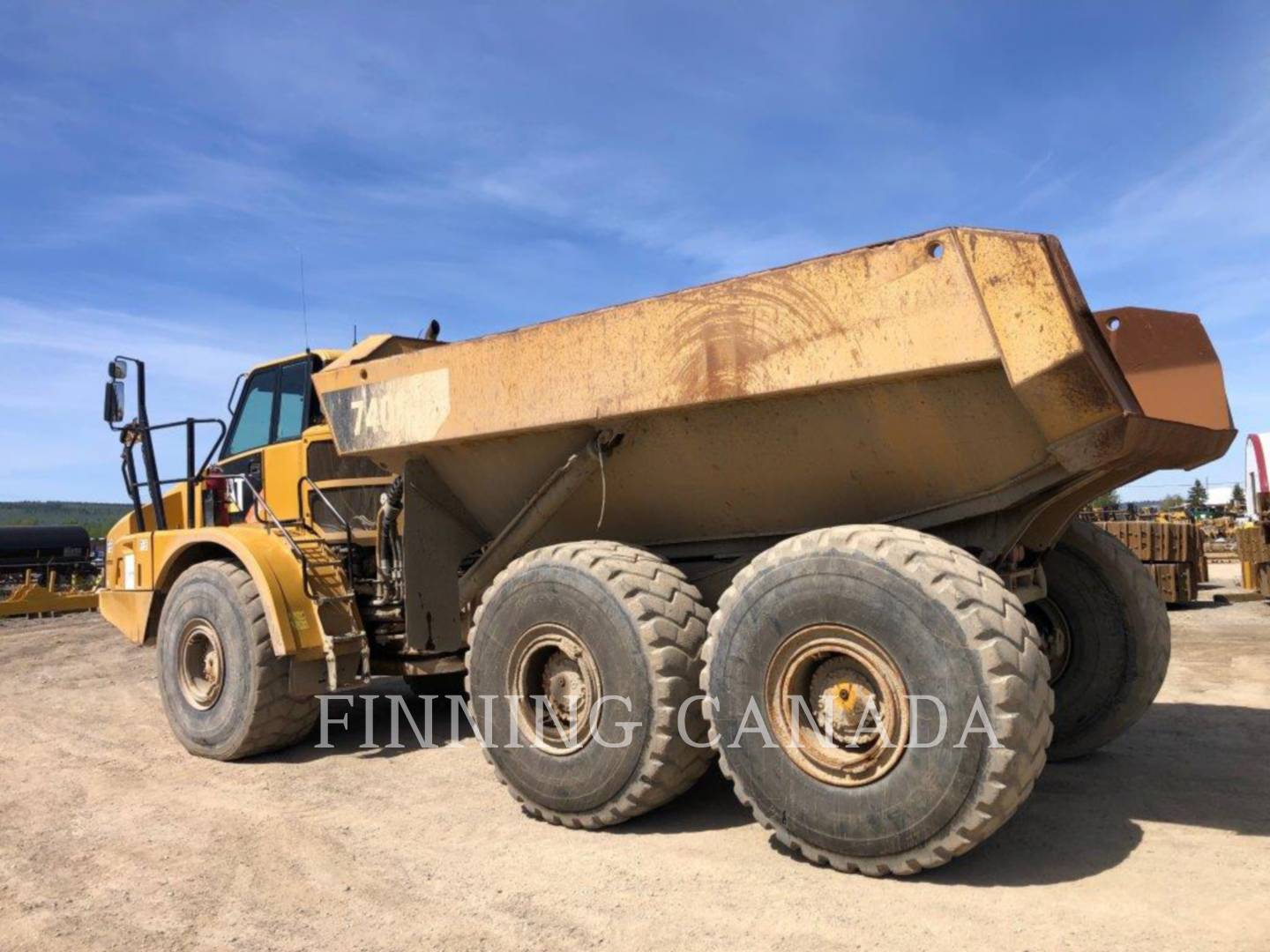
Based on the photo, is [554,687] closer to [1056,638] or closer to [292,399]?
[1056,638]

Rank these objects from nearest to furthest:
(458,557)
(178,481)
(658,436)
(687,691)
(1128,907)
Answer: (1128,907)
(687,691)
(658,436)
(458,557)
(178,481)

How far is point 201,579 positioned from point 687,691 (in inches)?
143

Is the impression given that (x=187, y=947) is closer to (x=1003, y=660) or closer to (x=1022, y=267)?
(x=1003, y=660)

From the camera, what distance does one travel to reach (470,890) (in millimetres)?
3602

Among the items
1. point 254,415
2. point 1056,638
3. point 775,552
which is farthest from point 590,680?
point 254,415

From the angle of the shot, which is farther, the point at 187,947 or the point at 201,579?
the point at 201,579

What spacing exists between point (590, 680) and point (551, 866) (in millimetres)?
796

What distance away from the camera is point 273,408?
6.89 m

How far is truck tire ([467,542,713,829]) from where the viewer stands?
4.08 meters

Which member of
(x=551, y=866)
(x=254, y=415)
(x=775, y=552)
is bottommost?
(x=551, y=866)

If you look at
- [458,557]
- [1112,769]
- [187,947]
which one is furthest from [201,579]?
[1112,769]

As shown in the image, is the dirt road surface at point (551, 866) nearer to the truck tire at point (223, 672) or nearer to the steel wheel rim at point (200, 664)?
the truck tire at point (223, 672)

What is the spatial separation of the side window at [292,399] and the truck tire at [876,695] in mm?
3910
